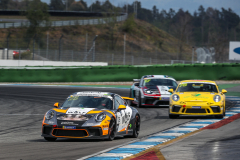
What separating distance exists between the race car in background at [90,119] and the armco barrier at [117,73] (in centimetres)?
2413

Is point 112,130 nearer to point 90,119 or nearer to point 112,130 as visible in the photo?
point 112,130

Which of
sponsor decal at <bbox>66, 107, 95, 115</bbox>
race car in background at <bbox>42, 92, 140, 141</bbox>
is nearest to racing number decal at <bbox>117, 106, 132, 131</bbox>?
race car in background at <bbox>42, 92, 140, 141</bbox>

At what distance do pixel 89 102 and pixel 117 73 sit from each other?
24.8m

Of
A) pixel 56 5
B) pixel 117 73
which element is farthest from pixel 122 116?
pixel 56 5

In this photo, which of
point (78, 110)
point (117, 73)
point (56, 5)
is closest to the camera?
point (78, 110)

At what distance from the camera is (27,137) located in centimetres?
957

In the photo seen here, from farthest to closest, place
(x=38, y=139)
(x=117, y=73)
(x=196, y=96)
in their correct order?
(x=117, y=73), (x=196, y=96), (x=38, y=139)

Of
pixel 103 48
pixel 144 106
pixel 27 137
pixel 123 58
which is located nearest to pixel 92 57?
pixel 123 58

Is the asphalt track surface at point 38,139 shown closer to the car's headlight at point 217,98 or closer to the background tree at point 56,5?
the car's headlight at point 217,98

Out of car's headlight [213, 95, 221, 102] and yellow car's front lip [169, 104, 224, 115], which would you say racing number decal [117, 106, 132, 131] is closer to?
yellow car's front lip [169, 104, 224, 115]

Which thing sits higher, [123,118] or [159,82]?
[159,82]

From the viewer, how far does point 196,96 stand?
45.0 feet

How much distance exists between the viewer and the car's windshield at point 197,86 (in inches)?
568

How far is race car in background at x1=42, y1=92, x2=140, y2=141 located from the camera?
8414 mm
